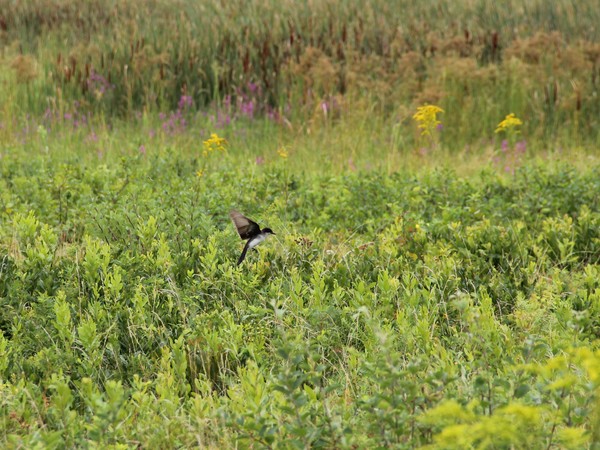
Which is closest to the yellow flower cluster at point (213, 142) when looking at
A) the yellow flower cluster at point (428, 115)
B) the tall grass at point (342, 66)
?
the yellow flower cluster at point (428, 115)

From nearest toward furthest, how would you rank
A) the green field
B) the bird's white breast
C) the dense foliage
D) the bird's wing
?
the dense foliage → the green field → the bird's wing → the bird's white breast

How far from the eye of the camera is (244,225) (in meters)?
4.57

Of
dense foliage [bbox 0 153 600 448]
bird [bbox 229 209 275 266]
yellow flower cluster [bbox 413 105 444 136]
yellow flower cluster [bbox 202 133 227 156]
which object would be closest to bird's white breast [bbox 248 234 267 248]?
bird [bbox 229 209 275 266]

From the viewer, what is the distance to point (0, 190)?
21.4 ft

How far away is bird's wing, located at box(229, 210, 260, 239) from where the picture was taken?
14.7 feet

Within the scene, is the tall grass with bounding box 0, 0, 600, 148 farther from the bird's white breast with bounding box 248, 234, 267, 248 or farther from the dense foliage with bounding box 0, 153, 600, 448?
the bird's white breast with bounding box 248, 234, 267, 248

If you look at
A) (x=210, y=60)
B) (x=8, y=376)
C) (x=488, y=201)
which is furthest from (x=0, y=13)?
(x=8, y=376)

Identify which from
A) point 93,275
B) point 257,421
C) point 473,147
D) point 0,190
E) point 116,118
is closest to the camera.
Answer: point 257,421

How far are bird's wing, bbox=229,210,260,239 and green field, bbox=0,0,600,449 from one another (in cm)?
20

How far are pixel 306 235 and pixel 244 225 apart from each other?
2.85ft

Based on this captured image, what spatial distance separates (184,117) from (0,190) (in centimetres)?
469

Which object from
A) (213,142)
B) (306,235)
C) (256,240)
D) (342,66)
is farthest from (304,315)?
(342,66)

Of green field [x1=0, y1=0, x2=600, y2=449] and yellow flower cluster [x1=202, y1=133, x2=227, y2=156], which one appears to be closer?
green field [x1=0, y1=0, x2=600, y2=449]

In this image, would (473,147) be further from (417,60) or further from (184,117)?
(184,117)
